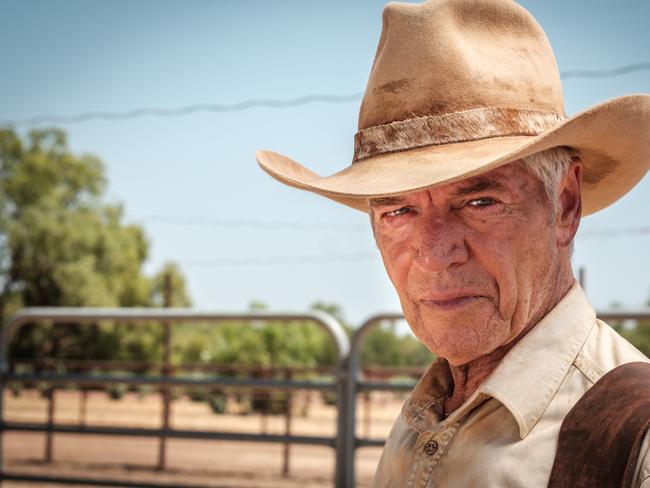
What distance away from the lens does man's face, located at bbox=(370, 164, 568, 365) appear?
1.13 m

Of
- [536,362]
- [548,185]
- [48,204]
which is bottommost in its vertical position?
[536,362]

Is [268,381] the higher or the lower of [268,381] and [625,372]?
the lower

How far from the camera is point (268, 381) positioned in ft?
12.1

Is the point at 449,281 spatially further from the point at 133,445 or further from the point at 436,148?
the point at 133,445

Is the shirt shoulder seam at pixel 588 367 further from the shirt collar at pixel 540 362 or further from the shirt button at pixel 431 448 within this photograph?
the shirt button at pixel 431 448

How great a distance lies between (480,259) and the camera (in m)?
1.13

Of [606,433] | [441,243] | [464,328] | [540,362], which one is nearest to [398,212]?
[441,243]

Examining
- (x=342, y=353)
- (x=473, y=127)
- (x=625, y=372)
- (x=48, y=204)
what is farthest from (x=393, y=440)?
(x=48, y=204)

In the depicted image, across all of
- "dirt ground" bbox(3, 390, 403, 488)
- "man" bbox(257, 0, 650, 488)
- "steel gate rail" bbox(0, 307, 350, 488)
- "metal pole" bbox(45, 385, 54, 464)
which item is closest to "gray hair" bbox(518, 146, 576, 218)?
"man" bbox(257, 0, 650, 488)

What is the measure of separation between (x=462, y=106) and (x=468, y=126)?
0.03m

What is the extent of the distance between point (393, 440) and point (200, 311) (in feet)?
8.63

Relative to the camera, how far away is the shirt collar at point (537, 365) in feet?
3.41

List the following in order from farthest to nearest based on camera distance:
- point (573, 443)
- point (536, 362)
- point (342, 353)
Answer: point (342, 353)
point (536, 362)
point (573, 443)

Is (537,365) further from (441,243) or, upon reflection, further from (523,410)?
(441,243)
